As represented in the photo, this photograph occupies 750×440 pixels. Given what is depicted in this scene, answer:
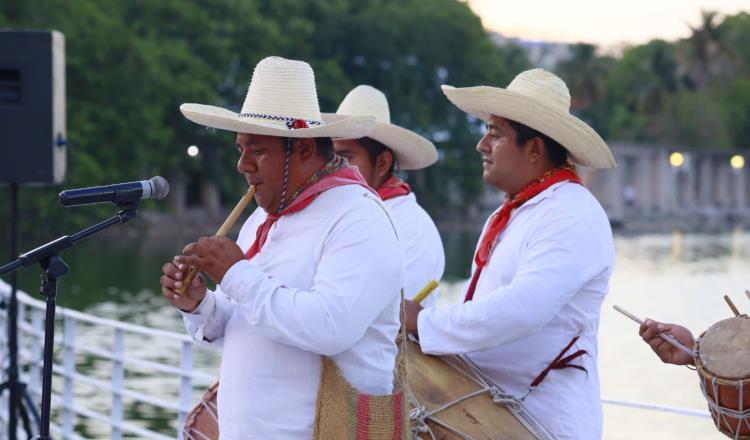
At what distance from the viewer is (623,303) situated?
2830 centimetres

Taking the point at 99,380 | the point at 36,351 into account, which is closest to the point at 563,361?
the point at 36,351

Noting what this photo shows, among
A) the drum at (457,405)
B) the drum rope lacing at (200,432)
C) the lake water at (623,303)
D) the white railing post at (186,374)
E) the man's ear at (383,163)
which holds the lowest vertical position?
the lake water at (623,303)

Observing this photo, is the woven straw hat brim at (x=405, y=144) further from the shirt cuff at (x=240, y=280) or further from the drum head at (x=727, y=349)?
the drum head at (x=727, y=349)

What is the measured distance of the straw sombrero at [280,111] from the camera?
3.63 m

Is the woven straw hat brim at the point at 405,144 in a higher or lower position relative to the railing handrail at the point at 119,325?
higher

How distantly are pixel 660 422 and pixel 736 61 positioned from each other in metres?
100.0

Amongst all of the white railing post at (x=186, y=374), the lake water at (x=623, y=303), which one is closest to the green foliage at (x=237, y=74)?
the lake water at (x=623, y=303)

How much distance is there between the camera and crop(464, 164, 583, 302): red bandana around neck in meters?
4.14

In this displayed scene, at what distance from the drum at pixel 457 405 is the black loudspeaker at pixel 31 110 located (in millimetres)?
3297

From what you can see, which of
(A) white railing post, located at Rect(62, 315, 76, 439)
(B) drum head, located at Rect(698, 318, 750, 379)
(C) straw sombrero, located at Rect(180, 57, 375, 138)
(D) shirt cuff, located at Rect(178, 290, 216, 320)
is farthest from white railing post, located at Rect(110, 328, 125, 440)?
(B) drum head, located at Rect(698, 318, 750, 379)

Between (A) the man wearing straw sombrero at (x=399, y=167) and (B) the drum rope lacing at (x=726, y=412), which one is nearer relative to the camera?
(B) the drum rope lacing at (x=726, y=412)

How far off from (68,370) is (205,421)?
3502 millimetres

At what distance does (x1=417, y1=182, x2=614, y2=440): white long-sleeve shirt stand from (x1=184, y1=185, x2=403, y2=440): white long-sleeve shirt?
0.31 metres

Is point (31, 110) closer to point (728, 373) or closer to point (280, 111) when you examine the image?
point (280, 111)
